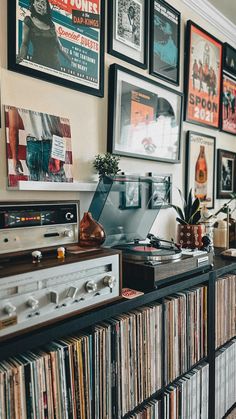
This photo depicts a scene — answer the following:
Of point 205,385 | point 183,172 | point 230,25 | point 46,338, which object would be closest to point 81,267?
point 46,338

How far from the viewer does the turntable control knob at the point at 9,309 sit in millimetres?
750

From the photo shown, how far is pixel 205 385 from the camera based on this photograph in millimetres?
1491

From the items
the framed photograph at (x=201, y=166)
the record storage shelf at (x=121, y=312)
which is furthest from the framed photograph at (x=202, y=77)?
the record storage shelf at (x=121, y=312)

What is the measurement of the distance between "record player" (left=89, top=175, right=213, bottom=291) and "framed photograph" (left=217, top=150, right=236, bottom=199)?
98 centimetres

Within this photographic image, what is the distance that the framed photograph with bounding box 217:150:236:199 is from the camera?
246 cm

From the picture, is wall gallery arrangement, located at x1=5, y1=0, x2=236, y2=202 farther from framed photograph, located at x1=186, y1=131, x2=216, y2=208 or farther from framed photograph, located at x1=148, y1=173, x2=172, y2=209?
framed photograph, located at x1=148, y1=173, x2=172, y2=209

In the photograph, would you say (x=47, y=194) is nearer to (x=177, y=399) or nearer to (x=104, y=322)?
(x=104, y=322)

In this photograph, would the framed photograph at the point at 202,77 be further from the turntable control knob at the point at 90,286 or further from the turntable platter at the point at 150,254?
the turntable control knob at the point at 90,286

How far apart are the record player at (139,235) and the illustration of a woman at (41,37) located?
53 cm

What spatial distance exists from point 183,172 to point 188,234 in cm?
46

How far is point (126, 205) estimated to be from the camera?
A: 142cm

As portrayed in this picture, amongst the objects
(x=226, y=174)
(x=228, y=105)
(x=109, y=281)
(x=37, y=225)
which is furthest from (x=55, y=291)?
(x=228, y=105)

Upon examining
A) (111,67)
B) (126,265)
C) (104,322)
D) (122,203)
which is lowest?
(104,322)

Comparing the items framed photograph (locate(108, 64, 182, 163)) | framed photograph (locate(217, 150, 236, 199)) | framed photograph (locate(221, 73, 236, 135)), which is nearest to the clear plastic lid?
framed photograph (locate(108, 64, 182, 163))
